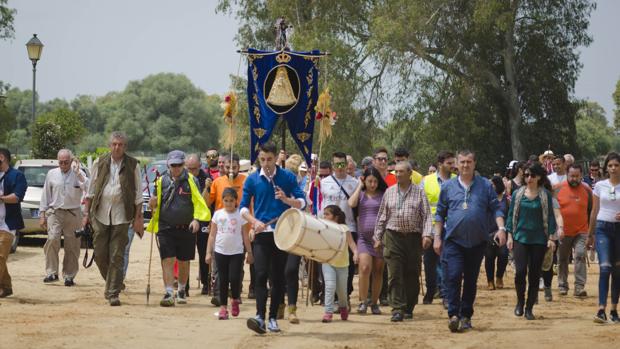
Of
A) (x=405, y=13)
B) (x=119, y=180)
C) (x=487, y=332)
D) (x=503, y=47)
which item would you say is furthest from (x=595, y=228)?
(x=503, y=47)

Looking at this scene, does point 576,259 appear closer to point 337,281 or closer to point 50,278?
point 337,281

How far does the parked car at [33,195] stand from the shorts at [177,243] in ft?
26.1

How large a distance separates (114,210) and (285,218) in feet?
13.1

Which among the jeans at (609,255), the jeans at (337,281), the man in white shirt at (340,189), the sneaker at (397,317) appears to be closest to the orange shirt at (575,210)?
the jeans at (609,255)

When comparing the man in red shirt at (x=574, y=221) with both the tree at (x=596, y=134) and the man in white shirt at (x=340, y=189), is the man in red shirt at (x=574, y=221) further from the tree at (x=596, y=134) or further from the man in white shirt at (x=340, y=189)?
the tree at (x=596, y=134)

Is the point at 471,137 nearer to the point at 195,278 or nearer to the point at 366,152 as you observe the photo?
the point at 366,152

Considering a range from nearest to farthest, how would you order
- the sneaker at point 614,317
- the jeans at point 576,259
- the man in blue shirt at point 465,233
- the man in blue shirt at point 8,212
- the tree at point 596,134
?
the man in blue shirt at point 465,233, the sneaker at point 614,317, the man in blue shirt at point 8,212, the jeans at point 576,259, the tree at point 596,134

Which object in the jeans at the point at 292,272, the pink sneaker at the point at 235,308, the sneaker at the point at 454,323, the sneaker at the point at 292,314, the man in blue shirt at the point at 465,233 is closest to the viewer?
the sneaker at the point at 454,323

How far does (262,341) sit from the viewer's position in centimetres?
1105

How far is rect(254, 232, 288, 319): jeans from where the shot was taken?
1157cm

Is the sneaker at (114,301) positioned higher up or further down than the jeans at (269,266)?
further down

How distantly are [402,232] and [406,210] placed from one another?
0.27 meters

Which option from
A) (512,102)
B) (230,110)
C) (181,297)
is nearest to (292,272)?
(181,297)

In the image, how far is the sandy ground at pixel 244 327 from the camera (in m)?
11.0
